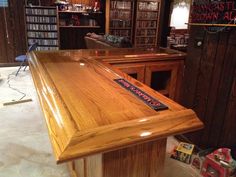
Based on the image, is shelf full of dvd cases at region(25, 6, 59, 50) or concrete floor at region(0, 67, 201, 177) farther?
shelf full of dvd cases at region(25, 6, 59, 50)

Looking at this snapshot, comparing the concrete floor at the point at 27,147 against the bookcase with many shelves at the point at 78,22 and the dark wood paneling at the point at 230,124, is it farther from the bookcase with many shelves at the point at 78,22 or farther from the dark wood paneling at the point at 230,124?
the bookcase with many shelves at the point at 78,22

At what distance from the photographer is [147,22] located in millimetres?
6707

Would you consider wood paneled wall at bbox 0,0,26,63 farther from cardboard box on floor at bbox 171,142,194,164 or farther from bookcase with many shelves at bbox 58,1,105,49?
cardboard box on floor at bbox 171,142,194,164

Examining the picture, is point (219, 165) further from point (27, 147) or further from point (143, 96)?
point (27, 147)

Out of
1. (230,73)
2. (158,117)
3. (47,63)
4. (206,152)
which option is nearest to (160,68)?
(230,73)

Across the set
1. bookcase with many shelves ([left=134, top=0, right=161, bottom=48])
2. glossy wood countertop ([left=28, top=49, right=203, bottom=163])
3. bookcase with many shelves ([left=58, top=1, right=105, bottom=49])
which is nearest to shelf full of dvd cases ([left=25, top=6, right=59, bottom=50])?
bookcase with many shelves ([left=58, top=1, right=105, bottom=49])

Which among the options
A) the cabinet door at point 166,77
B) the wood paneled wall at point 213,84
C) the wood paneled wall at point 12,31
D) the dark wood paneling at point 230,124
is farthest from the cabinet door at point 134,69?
the wood paneled wall at point 12,31

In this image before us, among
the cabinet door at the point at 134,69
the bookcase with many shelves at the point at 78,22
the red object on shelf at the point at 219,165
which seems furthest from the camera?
the bookcase with many shelves at the point at 78,22

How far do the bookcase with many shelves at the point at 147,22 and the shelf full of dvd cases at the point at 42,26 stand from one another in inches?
93.2

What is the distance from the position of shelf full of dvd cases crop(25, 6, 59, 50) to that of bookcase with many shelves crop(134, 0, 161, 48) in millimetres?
2368

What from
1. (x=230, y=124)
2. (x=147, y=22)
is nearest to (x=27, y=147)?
(x=230, y=124)

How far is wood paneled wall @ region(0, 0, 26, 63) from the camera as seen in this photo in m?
5.21

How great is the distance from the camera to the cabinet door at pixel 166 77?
243 cm

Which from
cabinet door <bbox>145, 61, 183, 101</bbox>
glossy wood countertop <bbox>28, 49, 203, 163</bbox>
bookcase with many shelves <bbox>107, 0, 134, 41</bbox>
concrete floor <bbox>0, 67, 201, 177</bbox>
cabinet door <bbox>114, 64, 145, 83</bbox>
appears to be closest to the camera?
glossy wood countertop <bbox>28, 49, 203, 163</bbox>
